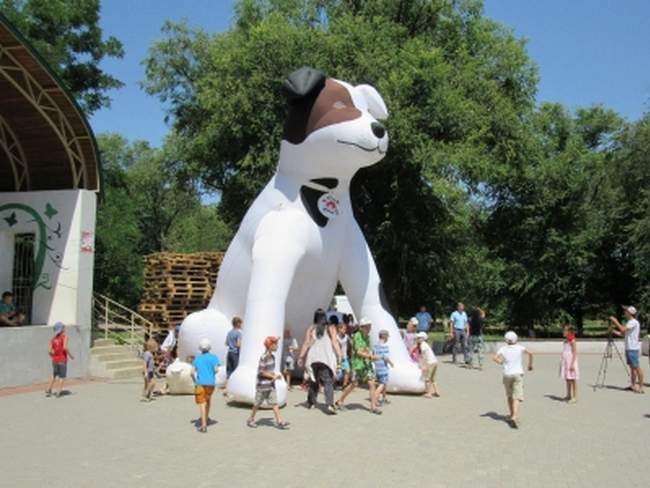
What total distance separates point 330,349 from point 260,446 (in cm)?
245

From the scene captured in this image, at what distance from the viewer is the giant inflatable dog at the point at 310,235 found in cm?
1077

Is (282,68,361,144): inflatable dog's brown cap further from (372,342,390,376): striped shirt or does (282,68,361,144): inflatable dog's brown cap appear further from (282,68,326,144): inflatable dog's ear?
(372,342,390,376): striped shirt

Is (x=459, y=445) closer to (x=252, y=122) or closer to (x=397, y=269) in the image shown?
(x=252, y=122)

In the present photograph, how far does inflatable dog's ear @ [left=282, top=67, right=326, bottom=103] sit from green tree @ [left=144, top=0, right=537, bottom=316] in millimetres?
8084

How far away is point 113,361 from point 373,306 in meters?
6.71

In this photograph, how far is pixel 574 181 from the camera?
28.1 meters

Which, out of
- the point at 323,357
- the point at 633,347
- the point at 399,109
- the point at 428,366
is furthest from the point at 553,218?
the point at 323,357

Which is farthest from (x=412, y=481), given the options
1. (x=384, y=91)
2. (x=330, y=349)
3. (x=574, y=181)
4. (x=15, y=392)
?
(x=574, y=181)

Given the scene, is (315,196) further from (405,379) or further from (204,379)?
(204,379)

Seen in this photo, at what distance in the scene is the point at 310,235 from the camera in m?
11.1

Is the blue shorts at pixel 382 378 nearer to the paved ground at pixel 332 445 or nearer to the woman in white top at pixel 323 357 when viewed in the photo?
the paved ground at pixel 332 445

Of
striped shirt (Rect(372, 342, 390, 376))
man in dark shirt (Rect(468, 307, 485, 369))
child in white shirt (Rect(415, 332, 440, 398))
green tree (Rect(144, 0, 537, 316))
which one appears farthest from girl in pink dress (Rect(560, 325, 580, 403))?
green tree (Rect(144, 0, 537, 316))

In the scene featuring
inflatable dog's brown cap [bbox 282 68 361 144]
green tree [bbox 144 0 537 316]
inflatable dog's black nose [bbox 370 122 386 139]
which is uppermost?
green tree [bbox 144 0 537 316]

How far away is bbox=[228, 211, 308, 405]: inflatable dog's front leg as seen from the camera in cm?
984
